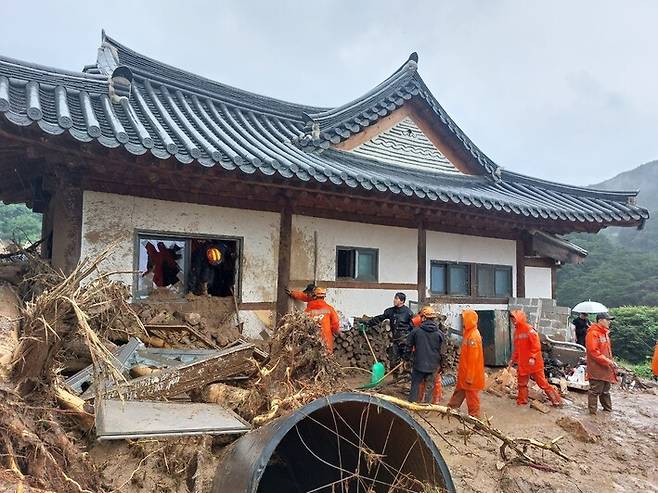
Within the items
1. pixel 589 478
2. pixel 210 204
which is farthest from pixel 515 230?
pixel 210 204

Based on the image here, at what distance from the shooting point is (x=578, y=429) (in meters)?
6.46

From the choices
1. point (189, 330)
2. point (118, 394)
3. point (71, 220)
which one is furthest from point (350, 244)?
point (118, 394)

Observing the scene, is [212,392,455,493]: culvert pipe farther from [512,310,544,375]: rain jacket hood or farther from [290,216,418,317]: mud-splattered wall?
[512,310,544,375]: rain jacket hood

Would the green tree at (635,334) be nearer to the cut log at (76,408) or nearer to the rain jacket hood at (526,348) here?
the rain jacket hood at (526,348)

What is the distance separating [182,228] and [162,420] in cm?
378

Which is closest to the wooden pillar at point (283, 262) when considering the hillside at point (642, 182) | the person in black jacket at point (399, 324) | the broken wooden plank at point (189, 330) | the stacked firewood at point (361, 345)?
the stacked firewood at point (361, 345)

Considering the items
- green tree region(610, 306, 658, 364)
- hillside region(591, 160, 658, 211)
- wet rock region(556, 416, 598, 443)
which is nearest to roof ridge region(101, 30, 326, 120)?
wet rock region(556, 416, 598, 443)

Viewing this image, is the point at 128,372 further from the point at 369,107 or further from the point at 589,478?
the point at 369,107

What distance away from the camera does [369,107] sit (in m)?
9.47

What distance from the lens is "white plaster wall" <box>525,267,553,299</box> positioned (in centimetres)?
1115

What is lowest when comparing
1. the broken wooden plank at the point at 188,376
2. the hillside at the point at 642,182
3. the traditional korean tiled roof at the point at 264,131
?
the broken wooden plank at the point at 188,376

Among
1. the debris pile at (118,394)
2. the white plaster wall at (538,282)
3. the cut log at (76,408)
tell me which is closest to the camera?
the debris pile at (118,394)

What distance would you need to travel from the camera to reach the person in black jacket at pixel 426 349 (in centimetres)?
655

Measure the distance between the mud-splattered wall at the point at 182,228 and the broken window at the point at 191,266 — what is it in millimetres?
210
